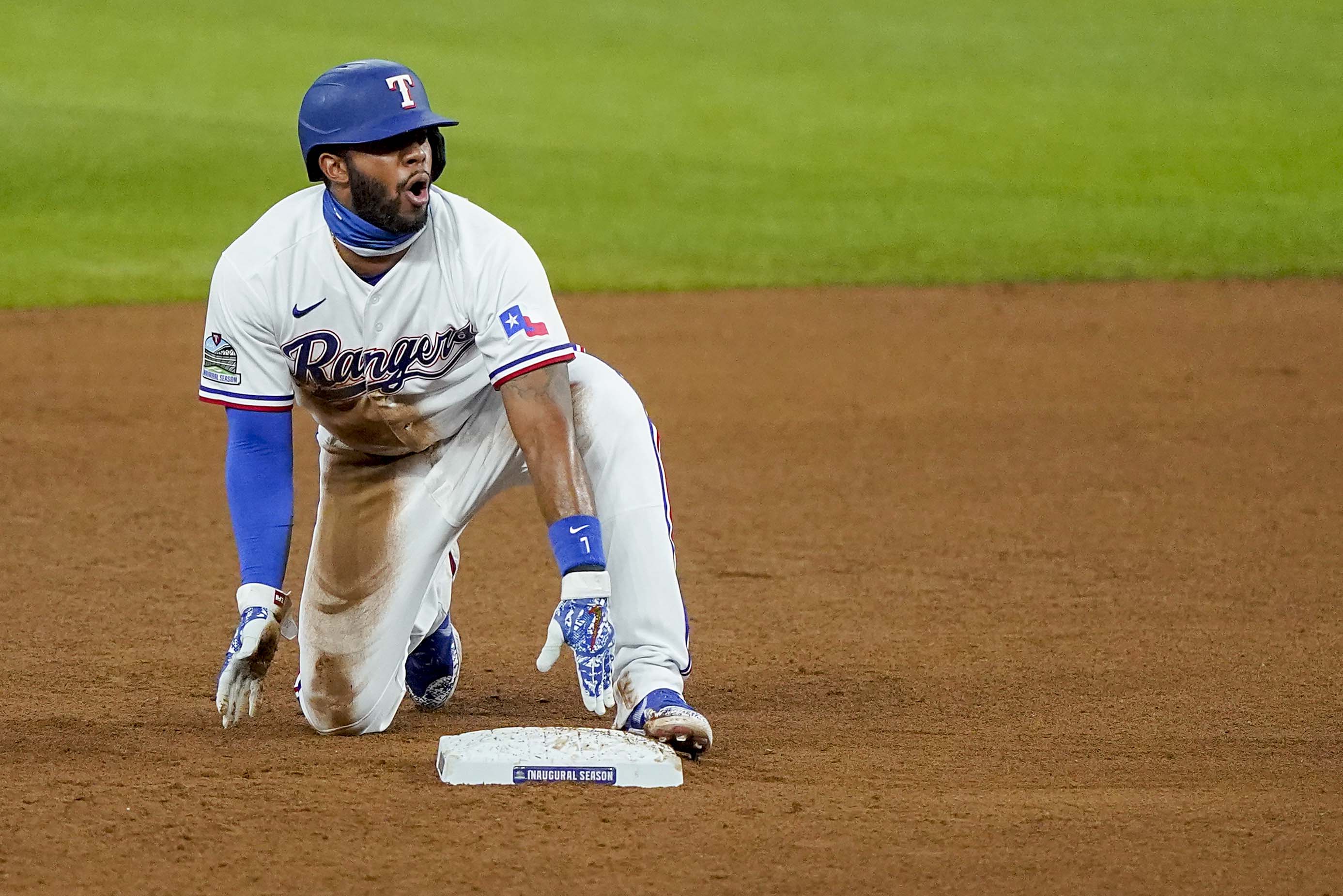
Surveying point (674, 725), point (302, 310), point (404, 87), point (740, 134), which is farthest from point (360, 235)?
point (740, 134)

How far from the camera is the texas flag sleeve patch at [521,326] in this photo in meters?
3.88

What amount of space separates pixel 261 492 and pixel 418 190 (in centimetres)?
76

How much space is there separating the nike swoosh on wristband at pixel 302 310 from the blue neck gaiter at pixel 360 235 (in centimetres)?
15

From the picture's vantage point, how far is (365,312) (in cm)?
400

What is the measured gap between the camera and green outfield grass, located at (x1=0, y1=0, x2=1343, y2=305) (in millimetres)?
A: 12625

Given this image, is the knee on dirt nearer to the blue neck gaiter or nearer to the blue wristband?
the blue wristband

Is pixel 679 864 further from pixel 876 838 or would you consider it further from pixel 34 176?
pixel 34 176

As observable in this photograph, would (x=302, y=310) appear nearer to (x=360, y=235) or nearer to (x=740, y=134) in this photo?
(x=360, y=235)

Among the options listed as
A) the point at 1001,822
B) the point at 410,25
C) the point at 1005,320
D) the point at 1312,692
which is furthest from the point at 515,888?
the point at 410,25

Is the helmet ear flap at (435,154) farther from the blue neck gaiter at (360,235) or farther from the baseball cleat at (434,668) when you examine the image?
the baseball cleat at (434,668)

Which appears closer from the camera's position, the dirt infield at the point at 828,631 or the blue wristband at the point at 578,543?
the dirt infield at the point at 828,631

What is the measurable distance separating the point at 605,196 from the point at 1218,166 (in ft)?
17.3

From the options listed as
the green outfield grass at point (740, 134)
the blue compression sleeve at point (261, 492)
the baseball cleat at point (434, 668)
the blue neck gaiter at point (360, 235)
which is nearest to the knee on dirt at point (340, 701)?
the baseball cleat at point (434, 668)

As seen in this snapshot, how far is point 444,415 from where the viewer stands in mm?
4211
